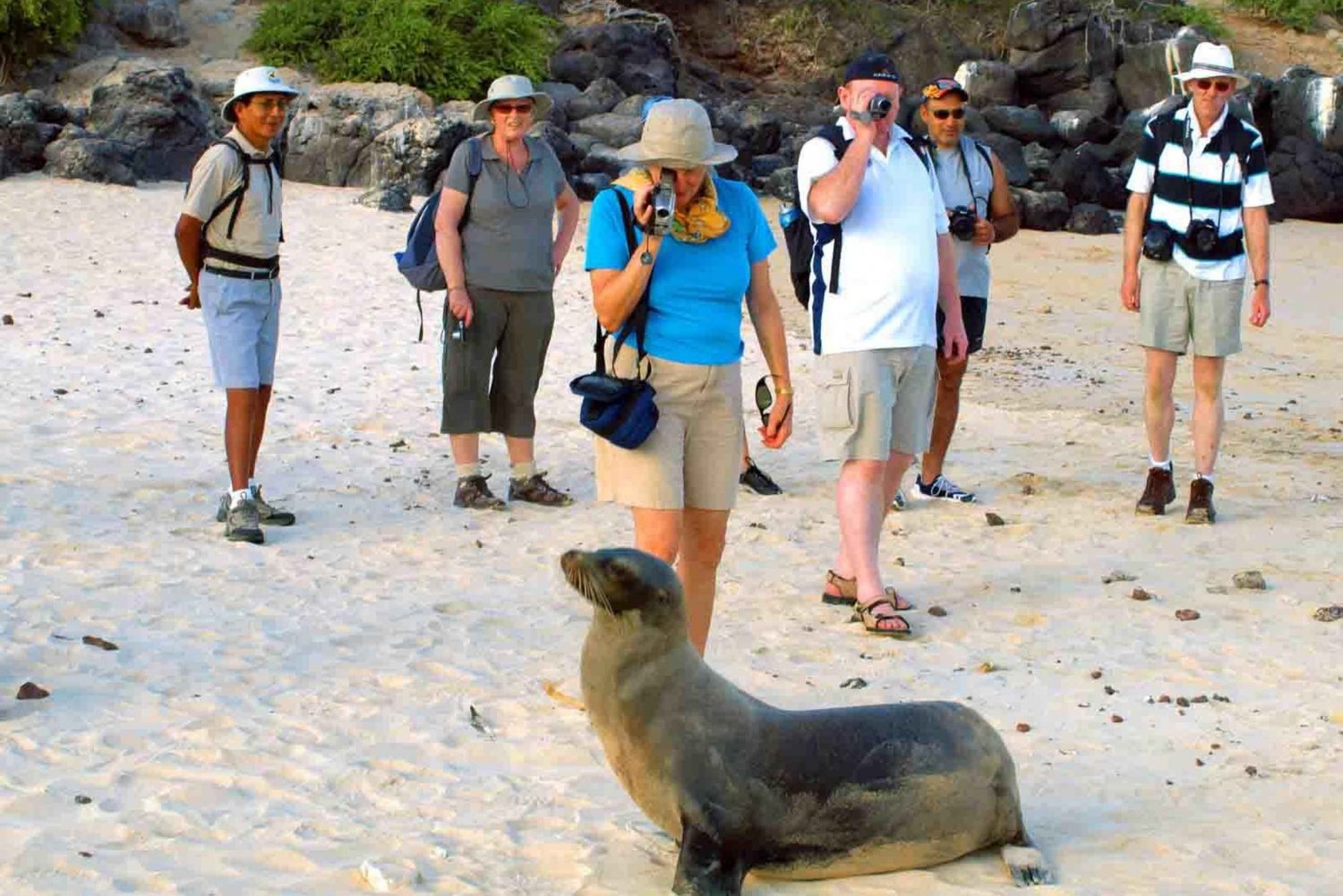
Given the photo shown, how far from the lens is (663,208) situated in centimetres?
500

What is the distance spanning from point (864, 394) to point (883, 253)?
0.50m

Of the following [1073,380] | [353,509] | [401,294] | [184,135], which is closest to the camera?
[353,509]

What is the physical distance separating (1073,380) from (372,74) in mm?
15723

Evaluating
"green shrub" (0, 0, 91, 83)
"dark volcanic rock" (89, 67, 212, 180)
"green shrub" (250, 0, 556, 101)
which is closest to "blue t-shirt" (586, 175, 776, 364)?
"dark volcanic rock" (89, 67, 212, 180)

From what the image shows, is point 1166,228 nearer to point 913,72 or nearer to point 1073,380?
point 1073,380

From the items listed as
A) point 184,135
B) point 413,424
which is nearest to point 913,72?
point 184,135

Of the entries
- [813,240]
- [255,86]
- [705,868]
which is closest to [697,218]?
[813,240]

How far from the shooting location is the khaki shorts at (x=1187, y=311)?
7938mm

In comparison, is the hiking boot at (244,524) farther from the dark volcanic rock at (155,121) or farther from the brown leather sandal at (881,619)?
the dark volcanic rock at (155,121)

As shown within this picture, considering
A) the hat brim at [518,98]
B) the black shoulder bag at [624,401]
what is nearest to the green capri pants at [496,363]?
the hat brim at [518,98]

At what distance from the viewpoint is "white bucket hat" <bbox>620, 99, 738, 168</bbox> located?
500 centimetres

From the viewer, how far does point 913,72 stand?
35156 millimetres

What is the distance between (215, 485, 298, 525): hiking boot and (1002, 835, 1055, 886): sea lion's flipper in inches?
177

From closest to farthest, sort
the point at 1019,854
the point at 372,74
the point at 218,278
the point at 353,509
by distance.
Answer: the point at 1019,854
the point at 218,278
the point at 353,509
the point at 372,74
